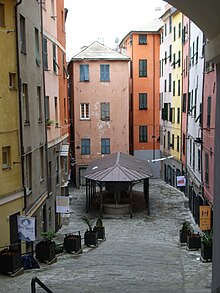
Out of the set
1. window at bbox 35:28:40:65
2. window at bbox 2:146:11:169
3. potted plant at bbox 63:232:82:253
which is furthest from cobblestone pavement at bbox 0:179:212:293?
window at bbox 35:28:40:65

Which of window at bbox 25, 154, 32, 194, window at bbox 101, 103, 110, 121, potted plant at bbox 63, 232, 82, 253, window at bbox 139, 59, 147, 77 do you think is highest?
window at bbox 139, 59, 147, 77

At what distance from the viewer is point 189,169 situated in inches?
1174

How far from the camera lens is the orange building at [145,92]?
4362 centimetres

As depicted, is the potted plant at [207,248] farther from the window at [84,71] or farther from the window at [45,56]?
the window at [84,71]

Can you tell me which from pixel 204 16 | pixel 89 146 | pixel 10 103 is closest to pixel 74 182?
pixel 89 146

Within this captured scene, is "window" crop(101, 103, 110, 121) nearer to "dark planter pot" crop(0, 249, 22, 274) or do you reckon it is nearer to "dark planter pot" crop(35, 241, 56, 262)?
"dark planter pot" crop(35, 241, 56, 262)

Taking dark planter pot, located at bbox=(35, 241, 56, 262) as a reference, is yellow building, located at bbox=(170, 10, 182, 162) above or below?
above

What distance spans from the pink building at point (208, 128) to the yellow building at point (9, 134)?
945cm

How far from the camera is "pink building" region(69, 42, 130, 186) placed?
38812 millimetres

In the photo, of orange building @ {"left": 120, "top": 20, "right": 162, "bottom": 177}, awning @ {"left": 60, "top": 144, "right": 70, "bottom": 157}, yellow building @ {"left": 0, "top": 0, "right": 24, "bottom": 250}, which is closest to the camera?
yellow building @ {"left": 0, "top": 0, "right": 24, "bottom": 250}

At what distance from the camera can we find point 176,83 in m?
37.6

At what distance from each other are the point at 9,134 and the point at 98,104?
2445cm

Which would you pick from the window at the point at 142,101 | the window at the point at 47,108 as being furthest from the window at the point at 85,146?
the window at the point at 47,108

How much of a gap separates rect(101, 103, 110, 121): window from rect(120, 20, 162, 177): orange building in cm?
528
